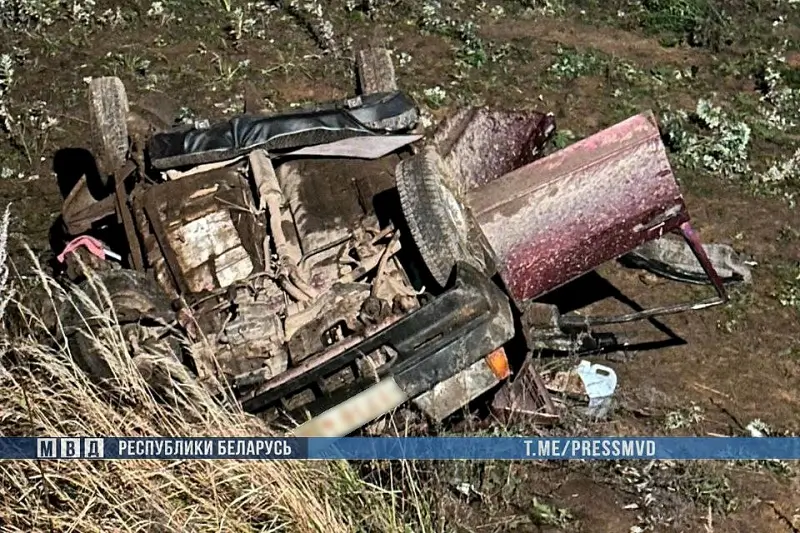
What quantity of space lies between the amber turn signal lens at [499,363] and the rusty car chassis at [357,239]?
0.04ft

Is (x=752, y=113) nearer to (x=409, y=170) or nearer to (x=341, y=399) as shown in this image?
(x=409, y=170)

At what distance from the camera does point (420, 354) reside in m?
4.66

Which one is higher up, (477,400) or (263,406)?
(263,406)

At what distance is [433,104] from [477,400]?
135 inches

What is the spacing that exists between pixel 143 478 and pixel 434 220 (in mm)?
1675

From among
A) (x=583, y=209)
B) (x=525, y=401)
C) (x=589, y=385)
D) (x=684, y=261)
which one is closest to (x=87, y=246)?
(x=525, y=401)

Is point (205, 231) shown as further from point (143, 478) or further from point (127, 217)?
point (143, 478)

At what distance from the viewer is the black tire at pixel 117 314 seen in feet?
15.1

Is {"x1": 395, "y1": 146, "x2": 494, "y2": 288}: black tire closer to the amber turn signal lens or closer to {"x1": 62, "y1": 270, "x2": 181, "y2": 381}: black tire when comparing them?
the amber turn signal lens

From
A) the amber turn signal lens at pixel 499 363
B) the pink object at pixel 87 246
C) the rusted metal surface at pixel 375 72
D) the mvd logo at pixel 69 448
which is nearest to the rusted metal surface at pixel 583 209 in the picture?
the amber turn signal lens at pixel 499 363

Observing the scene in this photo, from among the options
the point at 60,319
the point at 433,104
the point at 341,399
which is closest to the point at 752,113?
the point at 433,104

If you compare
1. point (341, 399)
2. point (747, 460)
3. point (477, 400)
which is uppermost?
point (341, 399)

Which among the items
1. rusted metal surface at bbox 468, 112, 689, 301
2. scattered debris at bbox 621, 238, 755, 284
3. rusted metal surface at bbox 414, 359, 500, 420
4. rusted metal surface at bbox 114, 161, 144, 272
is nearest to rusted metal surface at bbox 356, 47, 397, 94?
rusted metal surface at bbox 468, 112, 689, 301

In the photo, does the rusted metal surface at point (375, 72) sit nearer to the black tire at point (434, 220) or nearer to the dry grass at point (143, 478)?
the black tire at point (434, 220)
